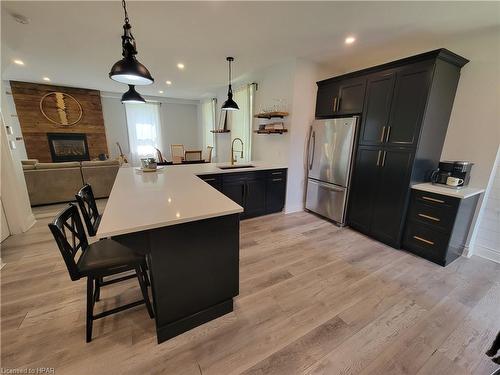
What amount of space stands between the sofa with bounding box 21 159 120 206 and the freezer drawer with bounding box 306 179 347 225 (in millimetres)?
4092

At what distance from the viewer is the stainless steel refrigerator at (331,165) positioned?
122 inches

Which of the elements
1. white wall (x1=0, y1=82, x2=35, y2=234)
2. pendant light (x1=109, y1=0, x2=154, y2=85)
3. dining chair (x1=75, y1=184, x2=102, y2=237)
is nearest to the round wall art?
white wall (x1=0, y1=82, x2=35, y2=234)

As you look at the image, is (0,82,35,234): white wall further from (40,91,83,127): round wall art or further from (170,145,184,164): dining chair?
(40,91,83,127): round wall art

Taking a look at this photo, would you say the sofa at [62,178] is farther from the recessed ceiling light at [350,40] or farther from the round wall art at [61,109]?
the recessed ceiling light at [350,40]

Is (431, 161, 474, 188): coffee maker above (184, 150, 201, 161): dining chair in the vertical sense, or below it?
above

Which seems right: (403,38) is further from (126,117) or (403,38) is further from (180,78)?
(126,117)

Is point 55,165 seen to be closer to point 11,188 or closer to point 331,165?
point 11,188

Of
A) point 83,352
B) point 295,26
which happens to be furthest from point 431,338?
point 295,26

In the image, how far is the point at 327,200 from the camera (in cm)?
349

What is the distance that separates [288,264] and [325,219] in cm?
159

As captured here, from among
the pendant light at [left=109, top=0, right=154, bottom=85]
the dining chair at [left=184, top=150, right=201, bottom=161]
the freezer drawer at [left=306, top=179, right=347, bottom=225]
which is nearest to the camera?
the pendant light at [left=109, top=0, right=154, bottom=85]

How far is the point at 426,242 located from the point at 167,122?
7.98m

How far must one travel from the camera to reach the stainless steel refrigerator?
3.10 m

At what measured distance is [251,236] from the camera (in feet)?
9.87
